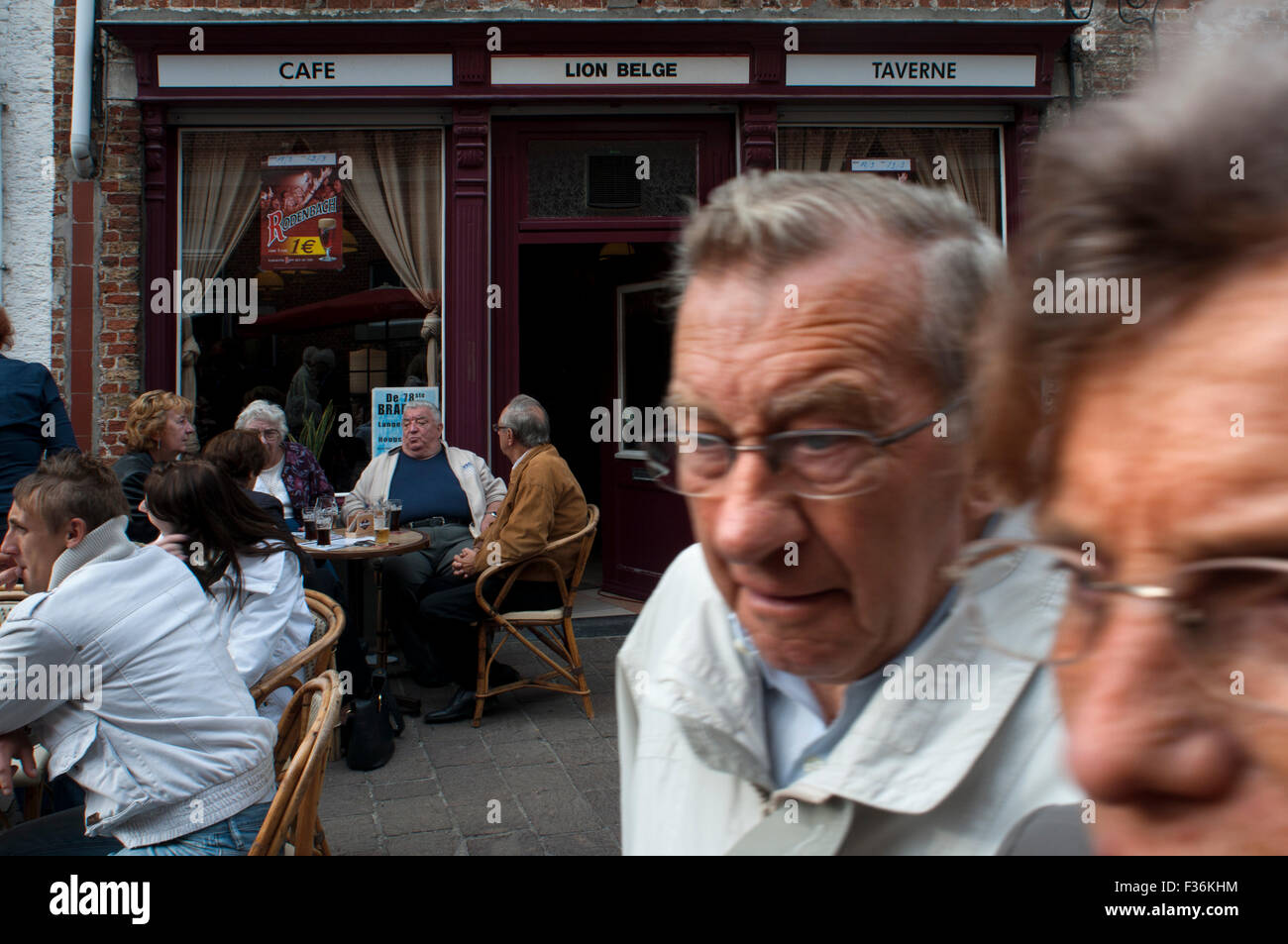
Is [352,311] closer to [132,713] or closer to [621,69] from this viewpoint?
[621,69]

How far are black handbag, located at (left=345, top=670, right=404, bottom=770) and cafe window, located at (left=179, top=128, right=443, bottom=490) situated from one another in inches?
113

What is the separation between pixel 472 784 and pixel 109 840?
2.11 metres

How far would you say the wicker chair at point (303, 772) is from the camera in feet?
7.84

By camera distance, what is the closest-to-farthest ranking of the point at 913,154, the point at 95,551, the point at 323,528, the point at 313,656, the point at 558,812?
1. the point at 95,551
2. the point at 313,656
3. the point at 558,812
4. the point at 323,528
5. the point at 913,154

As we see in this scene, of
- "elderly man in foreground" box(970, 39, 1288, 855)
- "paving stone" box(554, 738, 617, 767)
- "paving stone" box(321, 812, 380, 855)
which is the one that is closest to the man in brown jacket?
"paving stone" box(554, 738, 617, 767)

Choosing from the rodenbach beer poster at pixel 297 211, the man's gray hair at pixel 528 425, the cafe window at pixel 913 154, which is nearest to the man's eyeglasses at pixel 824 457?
the man's gray hair at pixel 528 425

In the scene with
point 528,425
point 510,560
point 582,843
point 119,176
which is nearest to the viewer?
point 582,843

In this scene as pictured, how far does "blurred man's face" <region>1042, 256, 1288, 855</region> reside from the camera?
0.45 metres

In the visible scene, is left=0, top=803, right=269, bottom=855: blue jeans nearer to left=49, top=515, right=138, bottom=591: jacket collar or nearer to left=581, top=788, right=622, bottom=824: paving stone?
left=49, top=515, right=138, bottom=591: jacket collar

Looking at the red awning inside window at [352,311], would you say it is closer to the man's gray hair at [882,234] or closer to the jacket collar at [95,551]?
the jacket collar at [95,551]

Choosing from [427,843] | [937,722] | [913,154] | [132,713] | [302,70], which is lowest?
[427,843]

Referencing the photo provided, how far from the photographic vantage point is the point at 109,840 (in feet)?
8.98

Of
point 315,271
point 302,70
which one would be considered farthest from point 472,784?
point 302,70
